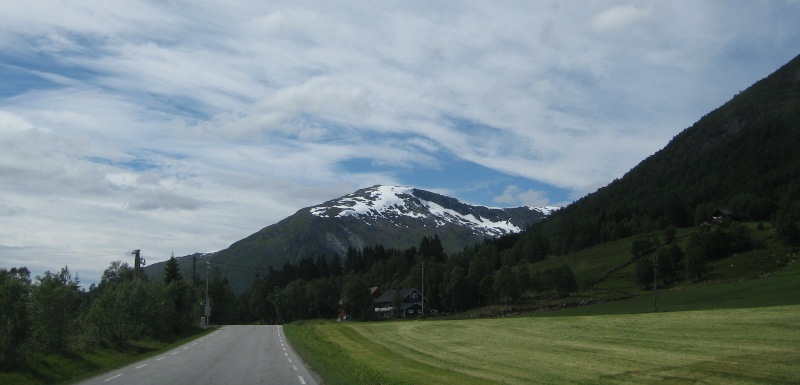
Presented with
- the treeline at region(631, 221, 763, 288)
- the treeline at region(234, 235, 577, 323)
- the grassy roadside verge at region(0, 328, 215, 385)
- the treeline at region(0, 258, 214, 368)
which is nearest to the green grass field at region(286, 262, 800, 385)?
the grassy roadside verge at region(0, 328, 215, 385)

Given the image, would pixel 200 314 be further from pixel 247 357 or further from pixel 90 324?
pixel 247 357

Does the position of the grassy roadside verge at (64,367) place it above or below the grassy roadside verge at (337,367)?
above

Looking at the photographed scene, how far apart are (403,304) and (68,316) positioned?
13362cm

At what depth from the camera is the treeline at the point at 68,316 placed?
2802cm

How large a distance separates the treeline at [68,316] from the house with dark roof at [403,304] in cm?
9420

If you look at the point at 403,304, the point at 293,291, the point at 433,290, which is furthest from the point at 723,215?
the point at 293,291

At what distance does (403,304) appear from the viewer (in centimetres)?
16738

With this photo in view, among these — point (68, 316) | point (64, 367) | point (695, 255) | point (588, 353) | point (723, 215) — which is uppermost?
point (723, 215)

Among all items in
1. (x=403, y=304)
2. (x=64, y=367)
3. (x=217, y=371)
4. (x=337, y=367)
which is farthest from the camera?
(x=403, y=304)

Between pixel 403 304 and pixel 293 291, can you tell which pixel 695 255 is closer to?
pixel 403 304

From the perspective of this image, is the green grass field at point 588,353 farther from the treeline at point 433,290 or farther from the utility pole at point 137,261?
the treeline at point 433,290

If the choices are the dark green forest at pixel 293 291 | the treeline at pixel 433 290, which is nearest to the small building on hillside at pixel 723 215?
the dark green forest at pixel 293 291

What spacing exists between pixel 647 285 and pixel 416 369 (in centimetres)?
11724

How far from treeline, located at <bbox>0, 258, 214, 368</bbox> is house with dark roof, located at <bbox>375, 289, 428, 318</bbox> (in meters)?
94.2
